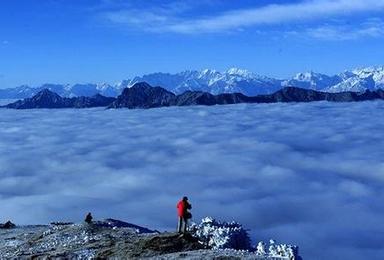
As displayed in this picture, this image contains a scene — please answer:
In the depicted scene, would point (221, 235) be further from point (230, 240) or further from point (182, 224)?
point (182, 224)

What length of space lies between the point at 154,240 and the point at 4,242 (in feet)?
72.4

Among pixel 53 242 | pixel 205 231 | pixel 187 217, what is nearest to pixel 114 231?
pixel 53 242

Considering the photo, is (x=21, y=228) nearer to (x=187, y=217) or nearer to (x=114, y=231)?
(x=114, y=231)

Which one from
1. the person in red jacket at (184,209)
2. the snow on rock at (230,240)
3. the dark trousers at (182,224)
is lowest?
the snow on rock at (230,240)

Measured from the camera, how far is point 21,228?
7569cm

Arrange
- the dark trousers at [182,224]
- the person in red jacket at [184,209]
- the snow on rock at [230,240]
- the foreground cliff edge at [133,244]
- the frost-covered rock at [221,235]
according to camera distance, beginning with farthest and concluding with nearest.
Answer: the frost-covered rock at [221,235]
the snow on rock at [230,240]
the dark trousers at [182,224]
the foreground cliff edge at [133,244]
the person in red jacket at [184,209]

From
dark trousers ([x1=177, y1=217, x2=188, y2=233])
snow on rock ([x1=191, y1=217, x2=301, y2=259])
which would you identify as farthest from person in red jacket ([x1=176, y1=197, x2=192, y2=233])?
snow on rock ([x1=191, y1=217, x2=301, y2=259])

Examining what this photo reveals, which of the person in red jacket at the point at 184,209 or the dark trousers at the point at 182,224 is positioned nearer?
the person in red jacket at the point at 184,209

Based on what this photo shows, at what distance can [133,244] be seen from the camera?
50812 millimetres

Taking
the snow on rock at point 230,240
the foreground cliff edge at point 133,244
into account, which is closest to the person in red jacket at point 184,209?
the foreground cliff edge at point 133,244

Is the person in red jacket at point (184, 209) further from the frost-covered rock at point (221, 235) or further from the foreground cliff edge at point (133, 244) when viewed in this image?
the frost-covered rock at point (221, 235)

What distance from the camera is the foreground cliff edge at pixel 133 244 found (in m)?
46.8

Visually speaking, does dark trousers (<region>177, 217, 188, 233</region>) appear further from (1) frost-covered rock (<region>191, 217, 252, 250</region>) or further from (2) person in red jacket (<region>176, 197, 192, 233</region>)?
(1) frost-covered rock (<region>191, 217, 252, 250</region>)

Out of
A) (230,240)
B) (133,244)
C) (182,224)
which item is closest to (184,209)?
(182,224)
